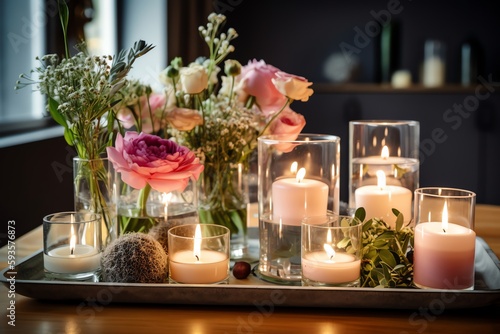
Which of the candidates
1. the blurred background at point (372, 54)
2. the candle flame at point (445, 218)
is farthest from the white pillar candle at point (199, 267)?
the blurred background at point (372, 54)

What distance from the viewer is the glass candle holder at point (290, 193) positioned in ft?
3.42

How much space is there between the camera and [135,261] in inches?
37.8

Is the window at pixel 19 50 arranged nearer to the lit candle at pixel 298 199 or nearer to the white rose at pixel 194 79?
the white rose at pixel 194 79

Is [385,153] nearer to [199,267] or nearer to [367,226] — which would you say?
[367,226]

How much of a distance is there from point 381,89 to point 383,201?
2308 millimetres

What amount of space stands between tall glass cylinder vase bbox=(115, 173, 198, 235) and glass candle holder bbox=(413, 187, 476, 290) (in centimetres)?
39

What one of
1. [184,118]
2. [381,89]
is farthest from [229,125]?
[381,89]

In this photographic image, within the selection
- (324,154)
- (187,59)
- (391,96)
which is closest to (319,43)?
(391,96)

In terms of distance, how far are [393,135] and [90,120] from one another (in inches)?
22.8

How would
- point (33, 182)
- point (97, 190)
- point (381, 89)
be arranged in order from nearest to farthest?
point (97, 190) < point (33, 182) < point (381, 89)

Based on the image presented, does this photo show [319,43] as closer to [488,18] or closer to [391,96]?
[391,96]

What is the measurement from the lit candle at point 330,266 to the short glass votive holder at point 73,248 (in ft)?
1.06

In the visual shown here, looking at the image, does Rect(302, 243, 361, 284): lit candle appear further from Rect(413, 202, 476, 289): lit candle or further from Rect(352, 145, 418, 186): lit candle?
Rect(352, 145, 418, 186): lit candle

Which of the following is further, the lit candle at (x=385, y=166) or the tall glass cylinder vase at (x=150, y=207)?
the lit candle at (x=385, y=166)
